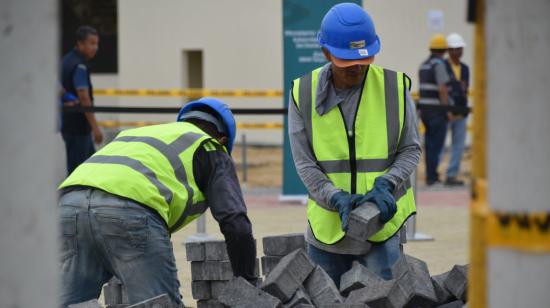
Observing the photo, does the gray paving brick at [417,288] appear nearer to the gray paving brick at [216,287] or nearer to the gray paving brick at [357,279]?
the gray paving brick at [357,279]

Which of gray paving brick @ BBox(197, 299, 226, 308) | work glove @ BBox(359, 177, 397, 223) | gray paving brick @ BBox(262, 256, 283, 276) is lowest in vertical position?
gray paving brick @ BBox(197, 299, 226, 308)

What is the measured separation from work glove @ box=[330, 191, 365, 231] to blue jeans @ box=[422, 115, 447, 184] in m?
10.3

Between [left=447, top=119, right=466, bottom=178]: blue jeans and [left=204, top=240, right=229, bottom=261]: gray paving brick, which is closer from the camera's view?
[left=204, top=240, right=229, bottom=261]: gray paving brick

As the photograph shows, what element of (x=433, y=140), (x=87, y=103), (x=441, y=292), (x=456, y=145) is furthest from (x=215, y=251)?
(x=456, y=145)

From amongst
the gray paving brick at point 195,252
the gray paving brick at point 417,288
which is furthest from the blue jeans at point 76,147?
the gray paving brick at point 417,288

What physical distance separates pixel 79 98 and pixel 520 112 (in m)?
10.3

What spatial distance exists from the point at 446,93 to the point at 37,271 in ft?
43.4

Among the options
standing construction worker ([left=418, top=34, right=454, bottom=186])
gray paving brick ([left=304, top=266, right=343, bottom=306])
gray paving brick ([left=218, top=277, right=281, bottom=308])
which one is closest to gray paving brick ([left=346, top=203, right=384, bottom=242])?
gray paving brick ([left=304, top=266, right=343, bottom=306])

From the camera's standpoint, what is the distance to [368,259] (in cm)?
572

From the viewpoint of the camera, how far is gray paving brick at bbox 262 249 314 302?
5359 millimetres

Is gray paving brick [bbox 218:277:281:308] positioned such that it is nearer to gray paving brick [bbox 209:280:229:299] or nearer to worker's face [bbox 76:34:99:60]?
gray paving brick [bbox 209:280:229:299]

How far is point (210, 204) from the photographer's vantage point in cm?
547

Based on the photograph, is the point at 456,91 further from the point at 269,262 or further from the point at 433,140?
the point at 269,262

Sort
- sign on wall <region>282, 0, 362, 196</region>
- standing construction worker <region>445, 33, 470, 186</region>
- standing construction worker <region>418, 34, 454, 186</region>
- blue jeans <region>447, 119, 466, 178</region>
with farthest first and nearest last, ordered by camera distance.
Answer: blue jeans <region>447, 119, 466, 178</region>
standing construction worker <region>445, 33, 470, 186</region>
standing construction worker <region>418, 34, 454, 186</region>
sign on wall <region>282, 0, 362, 196</region>
